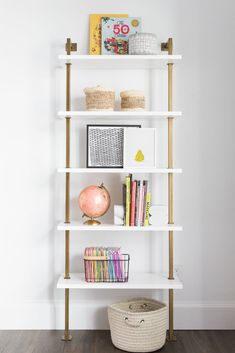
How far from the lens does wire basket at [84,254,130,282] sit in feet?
9.11

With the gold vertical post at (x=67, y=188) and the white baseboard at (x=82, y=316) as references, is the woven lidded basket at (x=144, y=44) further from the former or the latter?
the white baseboard at (x=82, y=316)

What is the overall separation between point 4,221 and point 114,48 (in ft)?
4.16

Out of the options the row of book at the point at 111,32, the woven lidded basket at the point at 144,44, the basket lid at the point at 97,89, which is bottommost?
the basket lid at the point at 97,89

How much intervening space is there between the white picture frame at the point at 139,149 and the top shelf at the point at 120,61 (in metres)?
0.41

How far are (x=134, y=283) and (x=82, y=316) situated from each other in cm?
48

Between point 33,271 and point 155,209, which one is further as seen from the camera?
point 33,271

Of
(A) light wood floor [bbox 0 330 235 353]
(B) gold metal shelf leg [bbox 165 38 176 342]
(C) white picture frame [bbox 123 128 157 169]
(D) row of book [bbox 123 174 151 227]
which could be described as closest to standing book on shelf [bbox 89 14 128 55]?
(B) gold metal shelf leg [bbox 165 38 176 342]

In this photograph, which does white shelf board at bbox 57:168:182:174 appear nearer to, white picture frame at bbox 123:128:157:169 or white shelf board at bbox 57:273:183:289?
white picture frame at bbox 123:128:157:169

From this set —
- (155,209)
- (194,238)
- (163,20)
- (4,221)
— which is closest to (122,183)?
(155,209)

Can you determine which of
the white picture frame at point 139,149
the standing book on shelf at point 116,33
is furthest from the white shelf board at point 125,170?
the standing book on shelf at point 116,33

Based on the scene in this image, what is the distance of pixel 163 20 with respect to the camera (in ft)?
9.95

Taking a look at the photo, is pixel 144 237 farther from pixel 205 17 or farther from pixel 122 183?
pixel 205 17

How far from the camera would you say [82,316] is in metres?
3.01

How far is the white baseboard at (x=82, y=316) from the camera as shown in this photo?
3.01 meters
